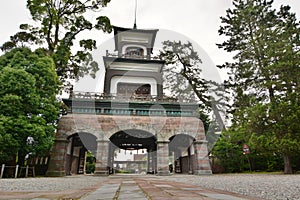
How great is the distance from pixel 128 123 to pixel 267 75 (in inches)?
392

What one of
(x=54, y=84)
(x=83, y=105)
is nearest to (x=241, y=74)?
(x=83, y=105)

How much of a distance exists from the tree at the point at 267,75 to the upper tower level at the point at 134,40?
719cm

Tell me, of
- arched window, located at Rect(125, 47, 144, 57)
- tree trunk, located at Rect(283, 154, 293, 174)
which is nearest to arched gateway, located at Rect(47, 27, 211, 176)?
arched window, located at Rect(125, 47, 144, 57)

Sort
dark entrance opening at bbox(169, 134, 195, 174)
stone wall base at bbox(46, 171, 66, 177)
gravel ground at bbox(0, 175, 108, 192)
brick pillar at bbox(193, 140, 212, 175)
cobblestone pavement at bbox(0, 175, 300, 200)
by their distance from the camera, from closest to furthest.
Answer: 1. cobblestone pavement at bbox(0, 175, 300, 200)
2. gravel ground at bbox(0, 175, 108, 192)
3. stone wall base at bbox(46, 171, 66, 177)
4. brick pillar at bbox(193, 140, 212, 175)
5. dark entrance opening at bbox(169, 134, 195, 174)

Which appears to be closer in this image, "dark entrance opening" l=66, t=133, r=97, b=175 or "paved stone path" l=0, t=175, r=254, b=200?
"paved stone path" l=0, t=175, r=254, b=200

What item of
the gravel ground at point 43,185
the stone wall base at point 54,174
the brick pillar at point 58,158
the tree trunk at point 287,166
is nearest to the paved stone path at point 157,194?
the gravel ground at point 43,185

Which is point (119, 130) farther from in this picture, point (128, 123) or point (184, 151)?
point (184, 151)

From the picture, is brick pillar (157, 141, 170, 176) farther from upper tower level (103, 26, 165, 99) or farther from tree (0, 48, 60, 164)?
tree (0, 48, 60, 164)

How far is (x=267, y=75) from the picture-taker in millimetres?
14586

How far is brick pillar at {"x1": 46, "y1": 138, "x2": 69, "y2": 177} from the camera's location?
487 inches

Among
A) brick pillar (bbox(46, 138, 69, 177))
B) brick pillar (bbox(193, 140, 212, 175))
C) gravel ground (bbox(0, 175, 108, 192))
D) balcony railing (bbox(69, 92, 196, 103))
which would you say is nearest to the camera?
gravel ground (bbox(0, 175, 108, 192))

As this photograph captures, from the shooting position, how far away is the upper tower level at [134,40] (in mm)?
19609

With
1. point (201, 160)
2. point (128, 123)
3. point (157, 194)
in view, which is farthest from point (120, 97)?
point (157, 194)

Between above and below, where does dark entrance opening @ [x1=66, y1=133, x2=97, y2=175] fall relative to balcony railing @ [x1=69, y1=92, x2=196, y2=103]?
below
